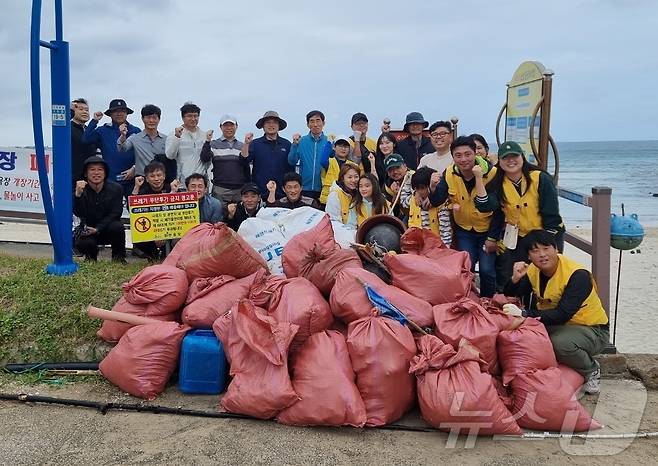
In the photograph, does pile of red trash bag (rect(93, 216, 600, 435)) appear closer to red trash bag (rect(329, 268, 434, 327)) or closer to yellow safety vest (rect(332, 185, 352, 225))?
red trash bag (rect(329, 268, 434, 327))

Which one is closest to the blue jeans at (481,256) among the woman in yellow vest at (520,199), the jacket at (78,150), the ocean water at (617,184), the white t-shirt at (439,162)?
the woman in yellow vest at (520,199)

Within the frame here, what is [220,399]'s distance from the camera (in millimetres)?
3795

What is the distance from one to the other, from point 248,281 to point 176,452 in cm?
142

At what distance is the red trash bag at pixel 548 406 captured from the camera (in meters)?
3.43

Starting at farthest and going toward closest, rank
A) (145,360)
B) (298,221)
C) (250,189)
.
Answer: (250,189) < (298,221) < (145,360)

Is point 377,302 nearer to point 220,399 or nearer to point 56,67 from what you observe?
point 220,399

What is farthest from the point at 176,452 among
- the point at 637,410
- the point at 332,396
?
the point at 637,410

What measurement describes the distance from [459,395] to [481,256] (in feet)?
6.20

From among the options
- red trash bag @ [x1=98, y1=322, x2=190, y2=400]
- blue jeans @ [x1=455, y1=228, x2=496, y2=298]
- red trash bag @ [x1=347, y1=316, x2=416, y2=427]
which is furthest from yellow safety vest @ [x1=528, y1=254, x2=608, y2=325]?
red trash bag @ [x1=98, y1=322, x2=190, y2=400]

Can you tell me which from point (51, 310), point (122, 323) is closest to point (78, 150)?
point (51, 310)

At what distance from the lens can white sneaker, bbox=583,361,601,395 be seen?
12.9ft

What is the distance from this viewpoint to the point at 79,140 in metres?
6.45

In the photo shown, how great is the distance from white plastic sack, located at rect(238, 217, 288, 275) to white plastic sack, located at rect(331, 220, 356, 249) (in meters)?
0.44

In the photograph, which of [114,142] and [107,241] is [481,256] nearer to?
[107,241]
